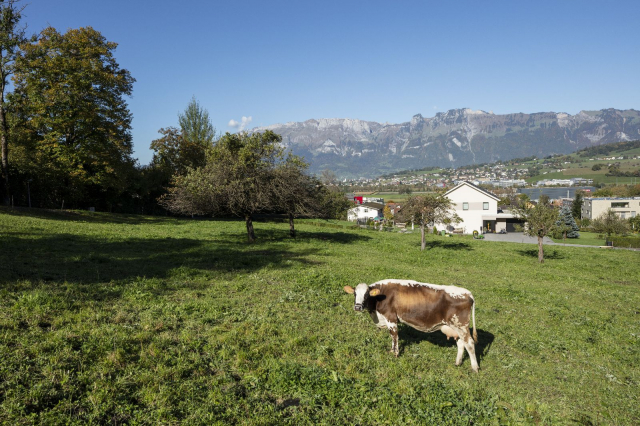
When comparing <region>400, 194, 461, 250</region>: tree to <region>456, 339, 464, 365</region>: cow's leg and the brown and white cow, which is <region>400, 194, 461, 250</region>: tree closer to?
the brown and white cow

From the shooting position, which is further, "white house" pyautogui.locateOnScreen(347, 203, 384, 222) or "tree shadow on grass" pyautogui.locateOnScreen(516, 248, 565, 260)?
"white house" pyautogui.locateOnScreen(347, 203, 384, 222)

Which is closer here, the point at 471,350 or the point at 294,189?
the point at 471,350

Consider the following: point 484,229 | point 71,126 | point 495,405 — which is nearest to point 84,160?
point 71,126

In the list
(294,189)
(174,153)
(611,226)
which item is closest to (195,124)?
(174,153)

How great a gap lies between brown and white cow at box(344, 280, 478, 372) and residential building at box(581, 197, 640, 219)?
398 ft

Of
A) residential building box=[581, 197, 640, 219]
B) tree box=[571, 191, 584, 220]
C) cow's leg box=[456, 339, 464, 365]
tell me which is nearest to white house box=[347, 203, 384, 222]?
tree box=[571, 191, 584, 220]

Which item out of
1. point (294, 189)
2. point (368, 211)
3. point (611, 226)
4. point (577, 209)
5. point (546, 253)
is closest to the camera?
point (294, 189)

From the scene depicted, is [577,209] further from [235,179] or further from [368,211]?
[235,179]

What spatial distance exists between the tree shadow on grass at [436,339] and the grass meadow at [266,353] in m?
0.07

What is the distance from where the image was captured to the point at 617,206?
345ft

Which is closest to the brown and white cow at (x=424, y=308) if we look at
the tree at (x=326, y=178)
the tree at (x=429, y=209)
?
the tree at (x=429, y=209)

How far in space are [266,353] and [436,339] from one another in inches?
201

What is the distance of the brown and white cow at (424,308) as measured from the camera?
882cm

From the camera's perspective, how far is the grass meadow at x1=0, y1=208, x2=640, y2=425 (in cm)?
609
